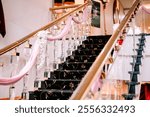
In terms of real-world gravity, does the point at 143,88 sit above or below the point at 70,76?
below

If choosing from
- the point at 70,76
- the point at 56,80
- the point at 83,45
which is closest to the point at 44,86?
the point at 56,80

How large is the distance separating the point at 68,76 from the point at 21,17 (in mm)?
2254

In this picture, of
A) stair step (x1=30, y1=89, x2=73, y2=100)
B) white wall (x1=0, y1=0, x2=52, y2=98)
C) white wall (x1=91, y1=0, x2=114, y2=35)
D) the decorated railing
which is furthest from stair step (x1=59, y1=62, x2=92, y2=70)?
white wall (x1=91, y1=0, x2=114, y2=35)

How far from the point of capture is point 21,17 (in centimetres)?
650

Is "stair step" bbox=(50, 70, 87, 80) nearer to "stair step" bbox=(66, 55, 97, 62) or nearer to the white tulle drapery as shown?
the white tulle drapery

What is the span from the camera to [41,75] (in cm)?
511

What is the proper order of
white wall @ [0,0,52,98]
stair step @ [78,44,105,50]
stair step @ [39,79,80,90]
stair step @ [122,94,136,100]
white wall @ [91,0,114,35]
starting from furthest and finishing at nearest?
white wall @ [91,0,114,35], stair step @ [78,44,105,50], white wall @ [0,0,52,98], stair step @ [39,79,80,90], stair step @ [122,94,136,100]

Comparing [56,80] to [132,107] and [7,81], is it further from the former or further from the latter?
Result: [132,107]

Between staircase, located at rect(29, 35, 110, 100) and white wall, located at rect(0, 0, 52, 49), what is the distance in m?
1.34

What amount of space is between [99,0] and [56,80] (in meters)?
6.70

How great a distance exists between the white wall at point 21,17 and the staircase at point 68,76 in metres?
1.34

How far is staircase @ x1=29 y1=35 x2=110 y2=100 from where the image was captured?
4387 mm

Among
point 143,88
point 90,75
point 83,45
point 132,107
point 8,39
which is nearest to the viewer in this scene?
point 90,75

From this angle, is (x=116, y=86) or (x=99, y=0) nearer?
(x=116, y=86)
